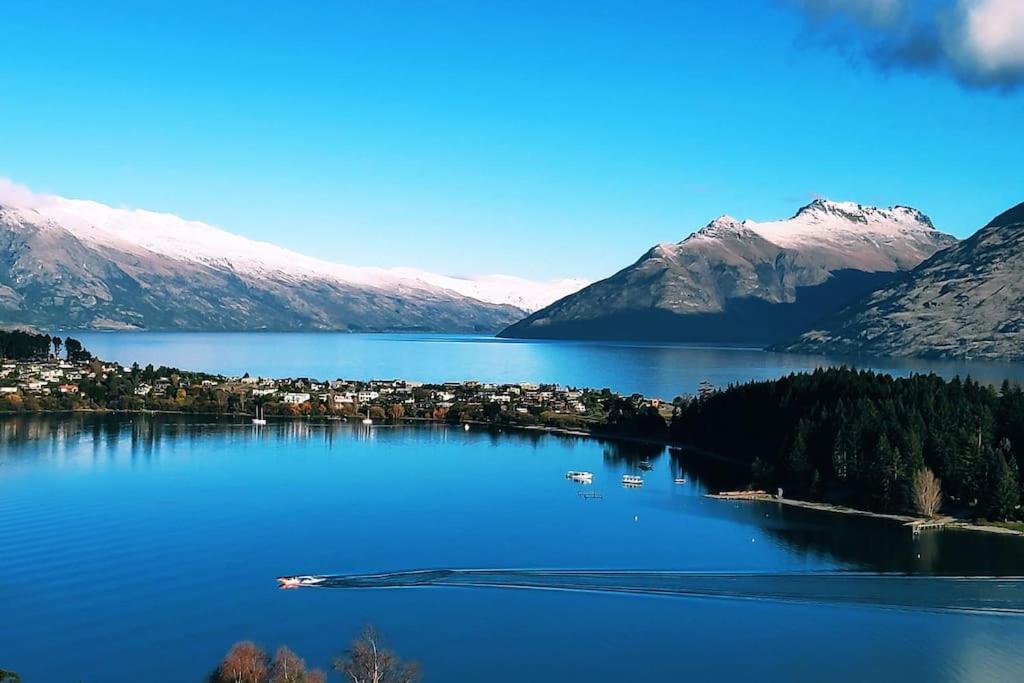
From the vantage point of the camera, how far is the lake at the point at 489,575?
2773 centimetres

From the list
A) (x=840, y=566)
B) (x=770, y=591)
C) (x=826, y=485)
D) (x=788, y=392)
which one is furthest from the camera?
(x=788, y=392)

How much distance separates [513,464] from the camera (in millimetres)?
61562

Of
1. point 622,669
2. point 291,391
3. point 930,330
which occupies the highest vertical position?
point 930,330

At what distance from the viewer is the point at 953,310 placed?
173 metres

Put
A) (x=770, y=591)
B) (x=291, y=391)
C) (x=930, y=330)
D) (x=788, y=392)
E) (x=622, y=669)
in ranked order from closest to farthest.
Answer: (x=622, y=669)
(x=770, y=591)
(x=788, y=392)
(x=291, y=391)
(x=930, y=330)

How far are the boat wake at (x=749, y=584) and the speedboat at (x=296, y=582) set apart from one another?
0.07 m

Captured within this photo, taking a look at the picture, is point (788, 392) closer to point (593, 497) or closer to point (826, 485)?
point (826, 485)

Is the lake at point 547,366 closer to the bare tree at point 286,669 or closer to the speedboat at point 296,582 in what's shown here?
the speedboat at point 296,582

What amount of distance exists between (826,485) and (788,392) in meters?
10.4

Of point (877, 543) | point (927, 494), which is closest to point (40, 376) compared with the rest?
point (927, 494)

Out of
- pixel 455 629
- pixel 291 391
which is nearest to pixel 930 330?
pixel 291 391

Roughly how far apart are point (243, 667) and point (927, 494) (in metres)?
32.0

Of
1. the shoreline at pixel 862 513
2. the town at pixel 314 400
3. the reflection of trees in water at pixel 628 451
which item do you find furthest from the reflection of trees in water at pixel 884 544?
the town at pixel 314 400

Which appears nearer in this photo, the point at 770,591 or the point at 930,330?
the point at 770,591
